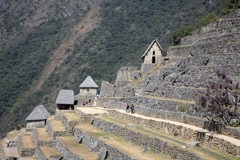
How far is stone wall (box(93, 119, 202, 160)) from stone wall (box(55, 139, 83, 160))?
114 inches

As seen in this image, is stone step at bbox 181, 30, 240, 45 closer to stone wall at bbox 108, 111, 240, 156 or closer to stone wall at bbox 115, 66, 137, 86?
stone wall at bbox 115, 66, 137, 86

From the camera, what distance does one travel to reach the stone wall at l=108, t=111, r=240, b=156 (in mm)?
15727

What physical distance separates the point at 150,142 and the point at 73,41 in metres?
85.3

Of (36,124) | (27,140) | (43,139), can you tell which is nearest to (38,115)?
(36,124)

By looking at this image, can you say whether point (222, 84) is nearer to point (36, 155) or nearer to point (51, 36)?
point (36, 155)

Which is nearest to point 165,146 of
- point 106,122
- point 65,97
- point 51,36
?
point 106,122

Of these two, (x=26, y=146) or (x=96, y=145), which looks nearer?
(x=96, y=145)

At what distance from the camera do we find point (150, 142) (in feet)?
63.9

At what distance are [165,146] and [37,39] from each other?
A: 9848cm

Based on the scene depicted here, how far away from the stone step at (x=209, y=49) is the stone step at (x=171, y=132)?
7407 mm

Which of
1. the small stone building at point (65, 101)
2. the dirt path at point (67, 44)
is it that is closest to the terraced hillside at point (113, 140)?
the small stone building at point (65, 101)

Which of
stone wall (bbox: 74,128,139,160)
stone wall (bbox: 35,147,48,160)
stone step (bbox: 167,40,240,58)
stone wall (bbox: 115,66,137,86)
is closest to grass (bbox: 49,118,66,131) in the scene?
stone wall (bbox: 35,147,48,160)

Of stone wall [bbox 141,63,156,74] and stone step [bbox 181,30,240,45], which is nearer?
stone step [bbox 181,30,240,45]

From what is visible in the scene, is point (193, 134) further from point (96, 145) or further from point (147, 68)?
point (147, 68)
